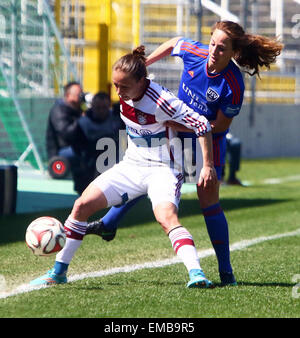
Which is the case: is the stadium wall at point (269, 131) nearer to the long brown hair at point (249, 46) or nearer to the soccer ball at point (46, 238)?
the long brown hair at point (249, 46)

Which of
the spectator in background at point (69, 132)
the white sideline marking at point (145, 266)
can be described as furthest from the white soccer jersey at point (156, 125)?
the spectator in background at point (69, 132)

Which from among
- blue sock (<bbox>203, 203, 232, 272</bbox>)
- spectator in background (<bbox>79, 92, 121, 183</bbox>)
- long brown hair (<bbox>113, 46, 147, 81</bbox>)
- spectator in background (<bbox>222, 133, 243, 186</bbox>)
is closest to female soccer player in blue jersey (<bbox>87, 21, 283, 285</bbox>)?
blue sock (<bbox>203, 203, 232, 272</bbox>)

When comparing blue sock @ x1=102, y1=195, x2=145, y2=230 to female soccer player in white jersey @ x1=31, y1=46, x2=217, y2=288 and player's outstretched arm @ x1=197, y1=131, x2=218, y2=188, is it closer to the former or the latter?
female soccer player in white jersey @ x1=31, y1=46, x2=217, y2=288

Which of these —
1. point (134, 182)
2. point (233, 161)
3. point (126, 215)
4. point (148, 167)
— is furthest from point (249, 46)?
point (233, 161)

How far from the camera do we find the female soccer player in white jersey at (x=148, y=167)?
5582 mm

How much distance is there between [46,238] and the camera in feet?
18.8

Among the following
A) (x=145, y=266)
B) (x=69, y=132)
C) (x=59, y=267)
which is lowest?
(x=145, y=266)

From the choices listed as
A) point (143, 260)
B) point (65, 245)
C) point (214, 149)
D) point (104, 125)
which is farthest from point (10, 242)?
point (104, 125)

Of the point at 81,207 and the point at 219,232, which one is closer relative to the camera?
the point at 81,207

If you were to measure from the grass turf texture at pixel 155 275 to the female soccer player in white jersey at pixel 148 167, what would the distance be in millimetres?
310

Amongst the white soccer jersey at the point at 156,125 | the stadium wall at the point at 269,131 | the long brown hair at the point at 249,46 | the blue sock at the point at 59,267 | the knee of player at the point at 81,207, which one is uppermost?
the long brown hair at the point at 249,46

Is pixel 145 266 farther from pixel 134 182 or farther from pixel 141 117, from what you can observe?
pixel 141 117

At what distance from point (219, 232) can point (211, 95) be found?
1077mm

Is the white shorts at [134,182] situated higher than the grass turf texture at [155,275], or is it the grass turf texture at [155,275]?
the white shorts at [134,182]
